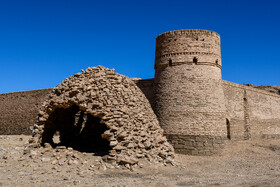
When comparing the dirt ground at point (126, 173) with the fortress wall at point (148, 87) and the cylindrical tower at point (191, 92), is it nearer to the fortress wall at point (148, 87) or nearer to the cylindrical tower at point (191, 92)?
the cylindrical tower at point (191, 92)

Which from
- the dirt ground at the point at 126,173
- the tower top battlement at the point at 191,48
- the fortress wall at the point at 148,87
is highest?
the tower top battlement at the point at 191,48

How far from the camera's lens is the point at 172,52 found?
1259cm

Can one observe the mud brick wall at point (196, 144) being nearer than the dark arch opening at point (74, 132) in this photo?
No

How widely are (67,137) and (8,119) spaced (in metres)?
12.7

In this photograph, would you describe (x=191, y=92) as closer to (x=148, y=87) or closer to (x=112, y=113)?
(x=148, y=87)

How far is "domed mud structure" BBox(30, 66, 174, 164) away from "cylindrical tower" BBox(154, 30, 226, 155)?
5.97 feet

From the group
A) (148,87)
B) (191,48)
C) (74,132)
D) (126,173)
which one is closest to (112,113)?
(126,173)

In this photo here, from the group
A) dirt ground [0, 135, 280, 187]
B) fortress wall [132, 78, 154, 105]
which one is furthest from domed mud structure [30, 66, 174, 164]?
fortress wall [132, 78, 154, 105]

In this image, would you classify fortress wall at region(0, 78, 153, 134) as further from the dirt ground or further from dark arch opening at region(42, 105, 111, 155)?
the dirt ground

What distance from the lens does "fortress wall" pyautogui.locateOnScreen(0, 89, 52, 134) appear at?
2012 centimetres

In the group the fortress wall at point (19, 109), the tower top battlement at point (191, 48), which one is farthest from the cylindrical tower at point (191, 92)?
the fortress wall at point (19, 109)

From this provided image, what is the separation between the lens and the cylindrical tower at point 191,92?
1172cm

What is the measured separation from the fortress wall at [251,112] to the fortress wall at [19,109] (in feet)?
43.2

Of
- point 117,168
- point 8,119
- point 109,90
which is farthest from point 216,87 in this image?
point 8,119
